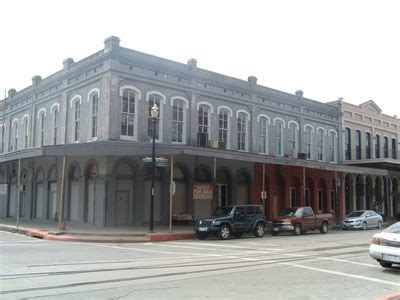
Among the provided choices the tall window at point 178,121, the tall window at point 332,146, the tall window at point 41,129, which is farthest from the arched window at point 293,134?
the tall window at point 41,129

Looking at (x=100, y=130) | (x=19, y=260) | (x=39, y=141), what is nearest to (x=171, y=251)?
(x=19, y=260)

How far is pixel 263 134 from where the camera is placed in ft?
121

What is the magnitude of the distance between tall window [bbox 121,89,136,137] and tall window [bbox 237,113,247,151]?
9456 mm

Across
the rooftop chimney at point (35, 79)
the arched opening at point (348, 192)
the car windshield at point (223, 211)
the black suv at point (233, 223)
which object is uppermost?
the rooftop chimney at point (35, 79)

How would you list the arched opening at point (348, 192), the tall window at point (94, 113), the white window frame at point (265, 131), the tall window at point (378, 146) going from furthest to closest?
the tall window at point (378, 146)
the arched opening at point (348, 192)
the white window frame at point (265, 131)
the tall window at point (94, 113)

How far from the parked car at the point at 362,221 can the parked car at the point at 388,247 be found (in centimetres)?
2025

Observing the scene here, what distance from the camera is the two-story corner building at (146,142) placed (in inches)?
1067

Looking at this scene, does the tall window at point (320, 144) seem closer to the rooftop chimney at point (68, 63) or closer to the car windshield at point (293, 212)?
the car windshield at point (293, 212)

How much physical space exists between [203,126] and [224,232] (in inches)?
401

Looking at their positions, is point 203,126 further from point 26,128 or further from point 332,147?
point 332,147

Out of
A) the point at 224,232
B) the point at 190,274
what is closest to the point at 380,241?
the point at 190,274

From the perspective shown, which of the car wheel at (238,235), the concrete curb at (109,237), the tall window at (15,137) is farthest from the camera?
the tall window at (15,137)

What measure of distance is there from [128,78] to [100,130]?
3352 mm

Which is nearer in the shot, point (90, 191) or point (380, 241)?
point (380, 241)
